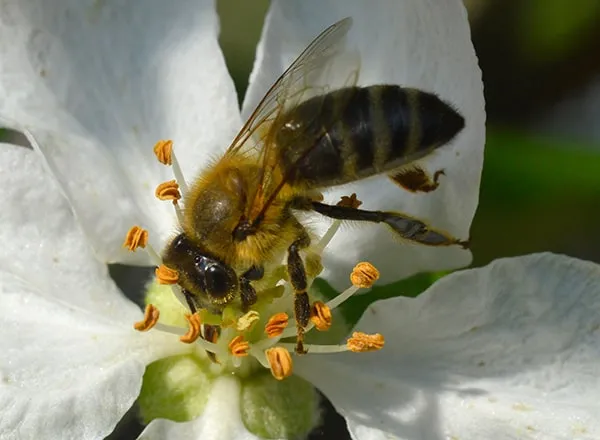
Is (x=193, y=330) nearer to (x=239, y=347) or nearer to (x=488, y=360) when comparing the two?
(x=239, y=347)

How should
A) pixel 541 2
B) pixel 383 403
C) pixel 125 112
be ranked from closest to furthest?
1. pixel 383 403
2. pixel 125 112
3. pixel 541 2

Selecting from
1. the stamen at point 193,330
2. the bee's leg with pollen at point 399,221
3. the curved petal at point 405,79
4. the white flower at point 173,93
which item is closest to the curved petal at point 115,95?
the white flower at point 173,93

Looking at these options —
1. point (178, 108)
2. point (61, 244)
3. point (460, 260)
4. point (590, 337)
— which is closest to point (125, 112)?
point (178, 108)

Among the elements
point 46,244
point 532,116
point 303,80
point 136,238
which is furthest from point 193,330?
point 532,116

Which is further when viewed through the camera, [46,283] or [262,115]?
[46,283]

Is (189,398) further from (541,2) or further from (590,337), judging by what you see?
(541,2)

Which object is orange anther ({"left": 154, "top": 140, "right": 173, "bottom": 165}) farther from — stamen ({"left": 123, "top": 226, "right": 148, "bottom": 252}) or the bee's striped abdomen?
the bee's striped abdomen
